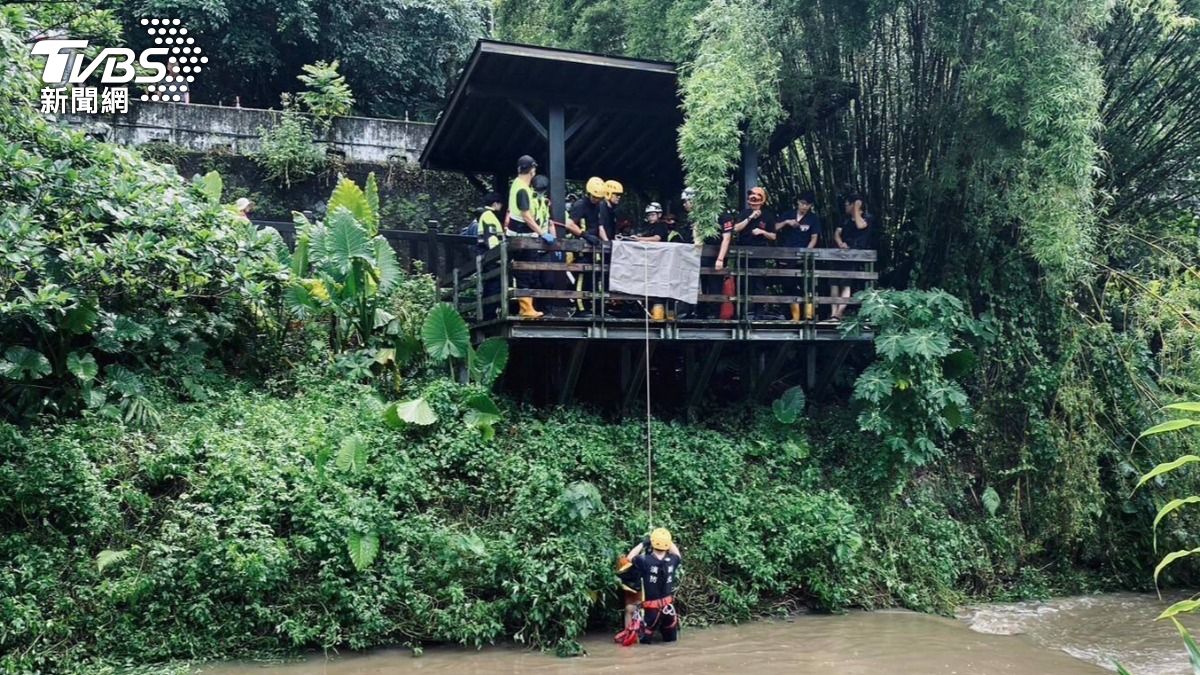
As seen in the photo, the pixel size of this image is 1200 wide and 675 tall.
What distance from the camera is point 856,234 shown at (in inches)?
460

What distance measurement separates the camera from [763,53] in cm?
1067

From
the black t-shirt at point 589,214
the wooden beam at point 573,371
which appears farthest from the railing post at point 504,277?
the black t-shirt at point 589,214

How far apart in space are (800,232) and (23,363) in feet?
26.7

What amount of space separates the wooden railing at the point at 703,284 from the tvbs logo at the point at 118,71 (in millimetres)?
6010

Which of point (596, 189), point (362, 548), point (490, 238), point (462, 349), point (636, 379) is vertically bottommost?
point (362, 548)

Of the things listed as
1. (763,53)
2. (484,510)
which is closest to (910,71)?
(763,53)

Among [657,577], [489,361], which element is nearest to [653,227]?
[489,361]

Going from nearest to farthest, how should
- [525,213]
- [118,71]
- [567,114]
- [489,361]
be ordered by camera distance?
[489,361], [525,213], [567,114], [118,71]

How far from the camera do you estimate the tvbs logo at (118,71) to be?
43.7 ft

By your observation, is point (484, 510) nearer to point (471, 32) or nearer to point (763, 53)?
point (763, 53)

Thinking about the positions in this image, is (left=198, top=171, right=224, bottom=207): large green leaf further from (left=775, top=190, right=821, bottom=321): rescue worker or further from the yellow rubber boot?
(left=775, top=190, right=821, bottom=321): rescue worker

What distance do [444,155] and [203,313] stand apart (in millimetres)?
4713

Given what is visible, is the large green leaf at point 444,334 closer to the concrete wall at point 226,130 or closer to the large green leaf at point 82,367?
the large green leaf at point 82,367

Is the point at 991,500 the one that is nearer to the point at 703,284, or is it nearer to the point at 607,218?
the point at 703,284
